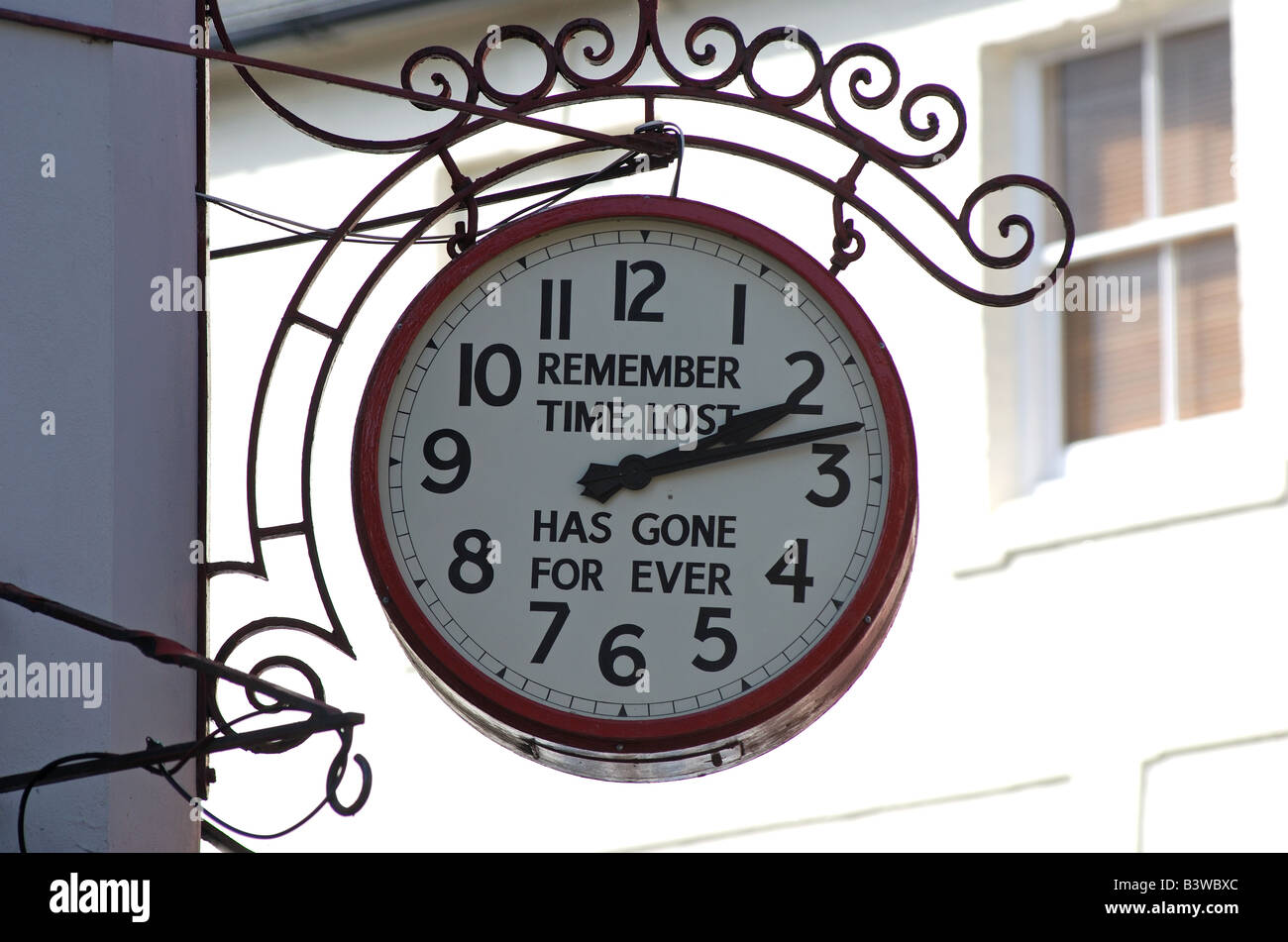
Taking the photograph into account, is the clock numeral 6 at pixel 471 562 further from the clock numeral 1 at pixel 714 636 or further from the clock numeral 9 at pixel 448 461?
the clock numeral 1 at pixel 714 636

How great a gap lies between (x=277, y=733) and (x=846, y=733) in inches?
151

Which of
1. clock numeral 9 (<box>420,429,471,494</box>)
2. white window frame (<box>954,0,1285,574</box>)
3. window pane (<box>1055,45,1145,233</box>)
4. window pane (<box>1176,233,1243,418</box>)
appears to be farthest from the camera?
window pane (<box>1055,45,1145,233</box>)

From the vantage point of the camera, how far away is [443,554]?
4.00 m

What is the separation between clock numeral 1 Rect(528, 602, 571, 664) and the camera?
3961 mm

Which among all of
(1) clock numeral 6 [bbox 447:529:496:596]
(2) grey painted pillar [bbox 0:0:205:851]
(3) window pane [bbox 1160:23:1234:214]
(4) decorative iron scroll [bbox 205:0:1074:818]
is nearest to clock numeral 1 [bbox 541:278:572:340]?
(4) decorative iron scroll [bbox 205:0:1074:818]

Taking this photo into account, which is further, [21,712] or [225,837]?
[225,837]

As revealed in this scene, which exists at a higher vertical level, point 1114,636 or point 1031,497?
point 1031,497

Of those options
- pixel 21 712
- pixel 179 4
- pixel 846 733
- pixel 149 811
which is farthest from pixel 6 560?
pixel 846 733

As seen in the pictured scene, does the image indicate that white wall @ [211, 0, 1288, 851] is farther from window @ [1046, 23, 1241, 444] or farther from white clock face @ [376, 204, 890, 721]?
white clock face @ [376, 204, 890, 721]

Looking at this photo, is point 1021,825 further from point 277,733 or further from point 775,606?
point 277,733

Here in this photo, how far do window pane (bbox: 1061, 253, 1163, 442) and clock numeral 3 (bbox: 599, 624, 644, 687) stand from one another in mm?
3693

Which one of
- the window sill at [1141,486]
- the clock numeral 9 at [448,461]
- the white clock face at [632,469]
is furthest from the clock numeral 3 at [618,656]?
the window sill at [1141,486]

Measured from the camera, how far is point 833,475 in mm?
4035

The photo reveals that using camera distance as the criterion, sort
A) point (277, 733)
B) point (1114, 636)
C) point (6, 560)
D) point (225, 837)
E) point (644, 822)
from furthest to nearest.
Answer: point (644, 822) → point (1114, 636) → point (225, 837) → point (6, 560) → point (277, 733)
